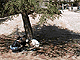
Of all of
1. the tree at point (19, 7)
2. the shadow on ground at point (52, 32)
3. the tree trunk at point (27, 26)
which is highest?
the tree at point (19, 7)

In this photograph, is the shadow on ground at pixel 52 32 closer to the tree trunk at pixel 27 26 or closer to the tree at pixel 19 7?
the tree trunk at pixel 27 26

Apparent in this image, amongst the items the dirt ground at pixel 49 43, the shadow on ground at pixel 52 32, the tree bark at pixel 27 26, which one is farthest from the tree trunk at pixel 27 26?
the shadow on ground at pixel 52 32

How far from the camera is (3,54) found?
36.0 feet

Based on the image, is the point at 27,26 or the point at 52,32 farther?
the point at 52,32

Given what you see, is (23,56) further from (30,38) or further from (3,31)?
(3,31)

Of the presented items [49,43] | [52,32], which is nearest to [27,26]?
[49,43]

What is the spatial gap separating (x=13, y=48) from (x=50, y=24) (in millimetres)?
10585

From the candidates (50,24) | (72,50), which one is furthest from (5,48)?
(50,24)

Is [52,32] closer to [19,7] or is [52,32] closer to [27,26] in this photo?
[27,26]

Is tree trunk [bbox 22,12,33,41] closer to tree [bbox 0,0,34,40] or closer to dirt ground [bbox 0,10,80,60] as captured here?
tree [bbox 0,0,34,40]

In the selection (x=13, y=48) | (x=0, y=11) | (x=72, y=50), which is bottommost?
(x=72, y=50)

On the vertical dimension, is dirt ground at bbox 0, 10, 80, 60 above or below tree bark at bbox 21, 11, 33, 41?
below

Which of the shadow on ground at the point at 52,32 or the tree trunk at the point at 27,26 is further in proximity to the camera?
the shadow on ground at the point at 52,32

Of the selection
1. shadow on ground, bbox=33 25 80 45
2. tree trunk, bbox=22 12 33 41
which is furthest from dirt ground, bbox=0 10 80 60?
tree trunk, bbox=22 12 33 41
